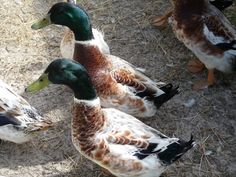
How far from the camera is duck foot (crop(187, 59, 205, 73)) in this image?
476 cm

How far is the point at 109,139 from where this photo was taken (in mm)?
3498

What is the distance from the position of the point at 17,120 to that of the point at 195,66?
6.05 feet

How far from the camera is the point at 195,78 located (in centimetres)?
473

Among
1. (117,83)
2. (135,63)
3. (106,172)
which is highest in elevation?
(117,83)

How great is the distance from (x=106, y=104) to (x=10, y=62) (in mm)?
1301

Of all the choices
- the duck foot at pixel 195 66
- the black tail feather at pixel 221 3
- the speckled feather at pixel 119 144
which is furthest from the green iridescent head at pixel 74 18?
the black tail feather at pixel 221 3

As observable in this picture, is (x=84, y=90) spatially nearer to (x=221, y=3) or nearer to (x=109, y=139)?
(x=109, y=139)

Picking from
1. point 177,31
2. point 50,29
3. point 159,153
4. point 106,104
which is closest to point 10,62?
point 50,29

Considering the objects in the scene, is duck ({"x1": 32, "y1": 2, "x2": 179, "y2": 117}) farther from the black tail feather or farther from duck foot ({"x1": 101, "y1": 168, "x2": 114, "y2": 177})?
the black tail feather

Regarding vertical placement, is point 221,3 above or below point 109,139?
above

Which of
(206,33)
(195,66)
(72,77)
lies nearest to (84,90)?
(72,77)

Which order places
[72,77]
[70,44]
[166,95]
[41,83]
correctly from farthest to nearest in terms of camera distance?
[70,44] < [166,95] < [41,83] < [72,77]

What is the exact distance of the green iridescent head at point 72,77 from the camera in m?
3.44

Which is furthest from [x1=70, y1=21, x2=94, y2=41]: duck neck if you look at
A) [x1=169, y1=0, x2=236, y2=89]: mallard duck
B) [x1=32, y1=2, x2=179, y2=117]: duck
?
[x1=169, y1=0, x2=236, y2=89]: mallard duck
